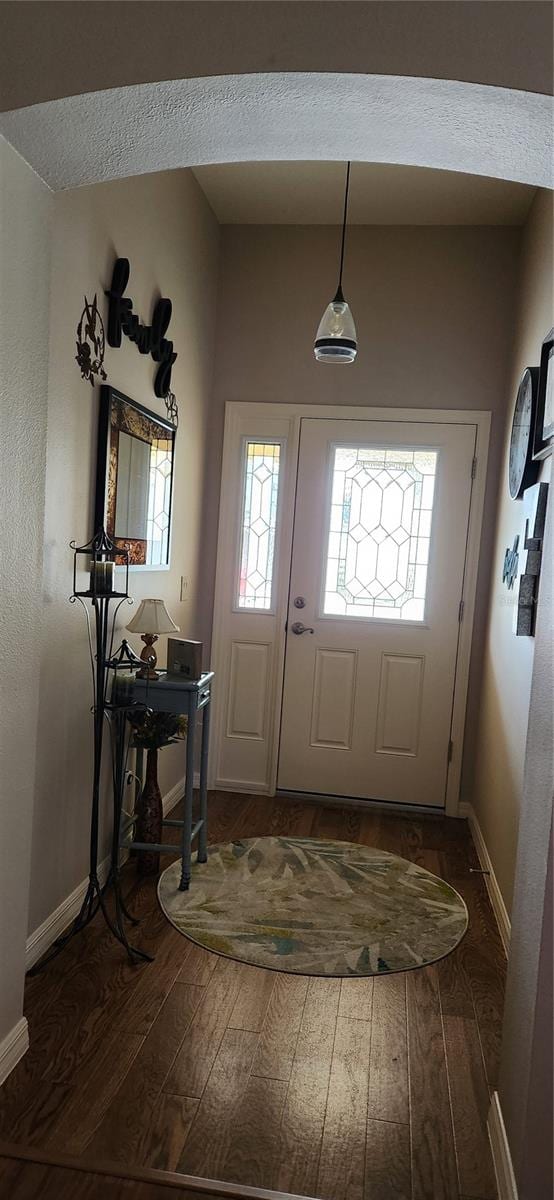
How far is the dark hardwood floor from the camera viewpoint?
5.83 ft

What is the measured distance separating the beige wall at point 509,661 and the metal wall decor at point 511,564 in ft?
0.18

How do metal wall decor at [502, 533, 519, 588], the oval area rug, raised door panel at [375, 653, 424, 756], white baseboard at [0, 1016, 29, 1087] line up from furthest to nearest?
raised door panel at [375, 653, 424, 756], metal wall decor at [502, 533, 519, 588], the oval area rug, white baseboard at [0, 1016, 29, 1087]

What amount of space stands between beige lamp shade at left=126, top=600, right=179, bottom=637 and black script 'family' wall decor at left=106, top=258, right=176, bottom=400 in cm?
95

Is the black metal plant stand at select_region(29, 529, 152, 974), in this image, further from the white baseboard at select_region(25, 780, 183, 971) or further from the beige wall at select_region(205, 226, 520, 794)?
the beige wall at select_region(205, 226, 520, 794)

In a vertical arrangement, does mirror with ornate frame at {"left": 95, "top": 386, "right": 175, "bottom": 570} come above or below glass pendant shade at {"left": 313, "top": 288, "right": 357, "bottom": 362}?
below

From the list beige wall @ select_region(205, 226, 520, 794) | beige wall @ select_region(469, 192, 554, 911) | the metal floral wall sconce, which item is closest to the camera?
beige wall @ select_region(469, 192, 554, 911)

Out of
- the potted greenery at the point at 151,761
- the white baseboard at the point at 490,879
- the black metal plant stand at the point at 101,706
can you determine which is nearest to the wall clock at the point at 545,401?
the black metal plant stand at the point at 101,706

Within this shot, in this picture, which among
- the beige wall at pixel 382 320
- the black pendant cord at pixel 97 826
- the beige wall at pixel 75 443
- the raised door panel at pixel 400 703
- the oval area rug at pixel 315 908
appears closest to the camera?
the beige wall at pixel 75 443

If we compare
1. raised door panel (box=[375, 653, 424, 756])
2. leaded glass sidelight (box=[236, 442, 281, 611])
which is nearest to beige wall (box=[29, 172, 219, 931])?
leaded glass sidelight (box=[236, 442, 281, 611])

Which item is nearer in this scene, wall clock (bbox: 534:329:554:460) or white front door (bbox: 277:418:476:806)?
wall clock (bbox: 534:329:554:460)

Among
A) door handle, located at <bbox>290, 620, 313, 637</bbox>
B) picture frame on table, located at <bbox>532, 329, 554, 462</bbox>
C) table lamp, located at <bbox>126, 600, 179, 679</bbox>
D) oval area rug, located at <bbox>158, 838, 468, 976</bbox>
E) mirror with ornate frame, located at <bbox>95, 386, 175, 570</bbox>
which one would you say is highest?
picture frame on table, located at <bbox>532, 329, 554, 462</bbox>

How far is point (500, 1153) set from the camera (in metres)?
1.77

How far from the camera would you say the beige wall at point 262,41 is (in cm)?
150

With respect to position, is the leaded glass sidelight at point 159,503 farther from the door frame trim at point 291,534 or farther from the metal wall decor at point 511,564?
the metal wall decor at point 511,564
